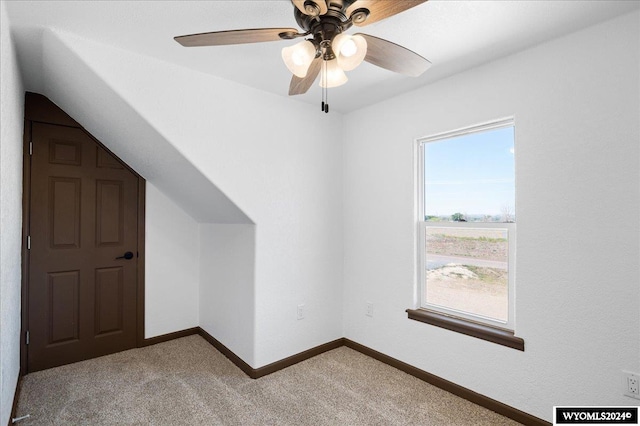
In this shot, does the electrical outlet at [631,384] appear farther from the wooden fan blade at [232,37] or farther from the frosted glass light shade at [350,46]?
the wooden fan blade at [232,37]

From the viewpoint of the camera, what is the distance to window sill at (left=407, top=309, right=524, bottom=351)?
2104 millimetres

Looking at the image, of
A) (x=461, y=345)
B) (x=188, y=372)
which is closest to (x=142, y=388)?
(x=188, y=372)

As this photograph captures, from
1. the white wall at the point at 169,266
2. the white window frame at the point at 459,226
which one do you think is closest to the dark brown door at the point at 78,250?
the white wall at the point at 169,266

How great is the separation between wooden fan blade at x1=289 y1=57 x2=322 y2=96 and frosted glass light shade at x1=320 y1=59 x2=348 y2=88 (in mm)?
42

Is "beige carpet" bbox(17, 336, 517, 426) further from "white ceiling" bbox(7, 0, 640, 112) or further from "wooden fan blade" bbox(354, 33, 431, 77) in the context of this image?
"white ceiling" bbox(7, 0, 640, 112)

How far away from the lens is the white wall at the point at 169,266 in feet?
10.9

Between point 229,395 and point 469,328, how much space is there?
5.78 feet

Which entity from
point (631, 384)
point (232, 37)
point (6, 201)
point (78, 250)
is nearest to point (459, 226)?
point (631, 384)

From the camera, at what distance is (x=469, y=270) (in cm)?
244

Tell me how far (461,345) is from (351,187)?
1632 mm

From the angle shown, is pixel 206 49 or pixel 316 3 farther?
pixel 206 49

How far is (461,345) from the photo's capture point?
237 centimetres

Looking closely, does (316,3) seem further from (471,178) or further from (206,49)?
(471,178)

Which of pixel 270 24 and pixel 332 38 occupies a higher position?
pixel 270 24
